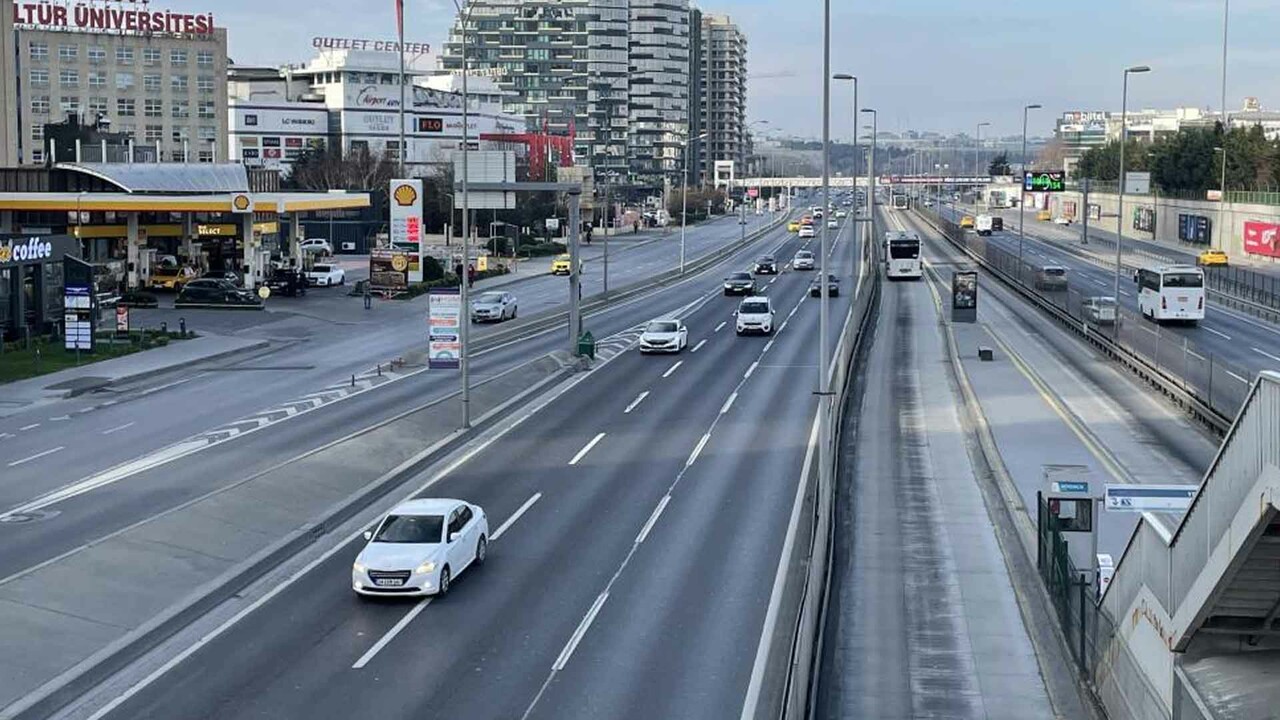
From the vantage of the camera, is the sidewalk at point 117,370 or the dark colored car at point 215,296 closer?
the sidewalk at point 117,370

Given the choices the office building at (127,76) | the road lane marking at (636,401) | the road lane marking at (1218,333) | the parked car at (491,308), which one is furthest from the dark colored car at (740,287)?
the office building at (127,76)

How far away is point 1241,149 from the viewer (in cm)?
11919

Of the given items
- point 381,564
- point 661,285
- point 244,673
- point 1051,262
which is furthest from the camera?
point 1051,262

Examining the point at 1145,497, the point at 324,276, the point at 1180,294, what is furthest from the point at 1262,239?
the point at 1145,497

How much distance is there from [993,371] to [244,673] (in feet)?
123

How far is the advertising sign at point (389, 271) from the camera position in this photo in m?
79.3

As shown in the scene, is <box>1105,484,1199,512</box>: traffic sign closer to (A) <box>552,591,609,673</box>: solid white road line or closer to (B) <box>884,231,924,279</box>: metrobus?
(A) <box>552,591,609,673</box>: solid white road line

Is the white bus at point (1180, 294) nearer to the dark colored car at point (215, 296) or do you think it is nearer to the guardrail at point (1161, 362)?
the guardrail at point (1161, 362)

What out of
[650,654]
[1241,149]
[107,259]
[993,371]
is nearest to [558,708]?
[650,654]

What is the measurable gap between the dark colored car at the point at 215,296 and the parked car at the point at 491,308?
11.6 m

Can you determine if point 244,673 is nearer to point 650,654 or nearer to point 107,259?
point 650,654

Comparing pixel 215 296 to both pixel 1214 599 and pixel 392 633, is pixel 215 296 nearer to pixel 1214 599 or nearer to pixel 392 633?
pixel 392 633

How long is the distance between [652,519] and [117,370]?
28.7m

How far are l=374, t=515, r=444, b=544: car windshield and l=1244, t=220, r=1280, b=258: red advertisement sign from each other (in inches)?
3331
